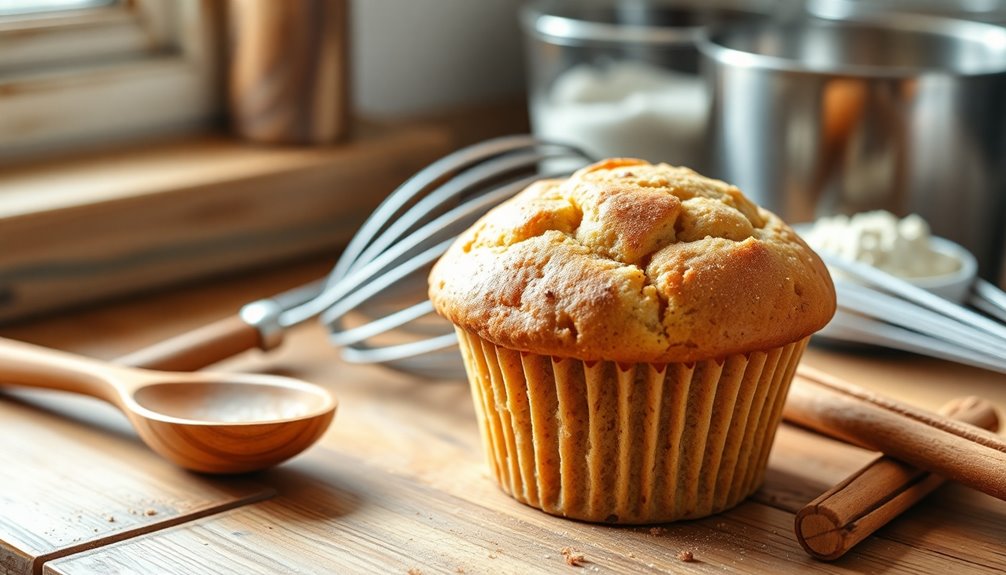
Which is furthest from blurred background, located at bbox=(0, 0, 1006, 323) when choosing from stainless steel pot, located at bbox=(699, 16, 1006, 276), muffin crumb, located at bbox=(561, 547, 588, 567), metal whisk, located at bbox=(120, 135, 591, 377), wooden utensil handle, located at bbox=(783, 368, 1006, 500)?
muffin crumb, located at bbox=(561, 547, 588, 567)

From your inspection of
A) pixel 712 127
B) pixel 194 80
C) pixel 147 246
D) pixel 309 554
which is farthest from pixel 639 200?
pixel 194 80

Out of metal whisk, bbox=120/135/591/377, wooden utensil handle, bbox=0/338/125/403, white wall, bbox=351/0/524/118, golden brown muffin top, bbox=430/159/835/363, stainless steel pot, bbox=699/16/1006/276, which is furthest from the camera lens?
white wall, bbox=351/0/524/118

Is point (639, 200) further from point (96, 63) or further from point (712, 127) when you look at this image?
point (96, 63)

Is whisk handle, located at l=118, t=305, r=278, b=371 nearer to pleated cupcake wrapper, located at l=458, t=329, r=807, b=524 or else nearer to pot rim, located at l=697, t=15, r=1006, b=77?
pleated cupcake wrapper, located at l=458, t=329, r=807, b=524

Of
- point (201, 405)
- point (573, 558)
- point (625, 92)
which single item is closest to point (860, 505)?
point (573, 558)

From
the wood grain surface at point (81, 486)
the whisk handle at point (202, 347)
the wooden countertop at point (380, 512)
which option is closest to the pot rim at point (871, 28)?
the wooden countertop at point (380, 512)

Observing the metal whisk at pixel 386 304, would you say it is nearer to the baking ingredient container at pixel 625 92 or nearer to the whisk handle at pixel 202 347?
the whisk handle at pixel 202 347

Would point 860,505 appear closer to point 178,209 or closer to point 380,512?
point 380,512
